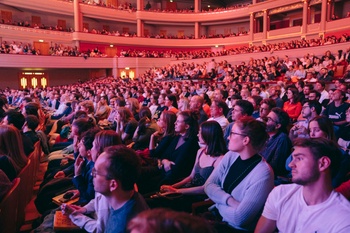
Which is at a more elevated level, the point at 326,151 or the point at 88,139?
the point at 326,151

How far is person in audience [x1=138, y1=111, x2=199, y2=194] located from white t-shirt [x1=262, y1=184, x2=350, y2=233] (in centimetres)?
156

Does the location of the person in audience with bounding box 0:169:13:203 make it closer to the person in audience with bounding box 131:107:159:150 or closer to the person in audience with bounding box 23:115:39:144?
the person in audience with bounding box 23:115:39:144

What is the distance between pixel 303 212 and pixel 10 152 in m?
3.02

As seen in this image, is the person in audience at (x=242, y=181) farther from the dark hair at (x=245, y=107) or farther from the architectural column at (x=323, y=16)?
the architectural column at (x=323, y=16)

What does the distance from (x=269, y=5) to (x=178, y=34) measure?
11.2 meters

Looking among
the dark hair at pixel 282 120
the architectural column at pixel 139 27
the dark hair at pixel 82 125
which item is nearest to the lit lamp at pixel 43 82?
the architectural column at pixel 139 27

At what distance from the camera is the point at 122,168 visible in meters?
1.92

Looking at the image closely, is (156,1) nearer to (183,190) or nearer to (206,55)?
(206,55)

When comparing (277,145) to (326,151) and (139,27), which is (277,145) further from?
(139,27)

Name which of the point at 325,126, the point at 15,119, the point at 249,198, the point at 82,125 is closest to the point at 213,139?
the point at 249,198

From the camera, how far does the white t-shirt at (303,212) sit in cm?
171

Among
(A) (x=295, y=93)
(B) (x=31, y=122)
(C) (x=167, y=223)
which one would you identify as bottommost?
(B) (x=31, y=122)

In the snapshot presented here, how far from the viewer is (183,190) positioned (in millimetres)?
2984

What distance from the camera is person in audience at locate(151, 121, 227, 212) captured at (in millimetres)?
2975
